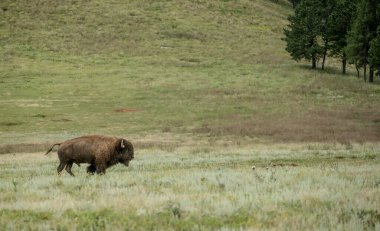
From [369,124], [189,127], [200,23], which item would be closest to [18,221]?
[189,127]

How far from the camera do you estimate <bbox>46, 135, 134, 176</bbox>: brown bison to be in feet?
52.2

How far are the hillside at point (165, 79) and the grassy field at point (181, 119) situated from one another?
0.94 feet

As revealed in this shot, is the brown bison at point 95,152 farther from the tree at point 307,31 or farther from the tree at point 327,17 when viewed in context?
the tree at point 327,17

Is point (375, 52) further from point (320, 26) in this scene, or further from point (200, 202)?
point (200, 202)

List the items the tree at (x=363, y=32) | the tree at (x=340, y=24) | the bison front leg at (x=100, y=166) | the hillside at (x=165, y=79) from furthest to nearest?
the tree at (x=340, y=24), the tree at (x=363, y=32), the hillside at (x=165, y=79), the bison front leg at (x=100, y=166)

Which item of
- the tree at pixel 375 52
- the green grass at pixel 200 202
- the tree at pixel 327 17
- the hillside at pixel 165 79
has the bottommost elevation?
the hillside at pixel 165 79

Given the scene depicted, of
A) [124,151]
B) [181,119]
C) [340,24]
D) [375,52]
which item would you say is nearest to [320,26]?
[340,24]

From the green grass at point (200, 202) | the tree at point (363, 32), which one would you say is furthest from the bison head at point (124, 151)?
the tree at point (363, 32)

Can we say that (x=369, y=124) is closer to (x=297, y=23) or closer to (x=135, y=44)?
(x=297, y=23)

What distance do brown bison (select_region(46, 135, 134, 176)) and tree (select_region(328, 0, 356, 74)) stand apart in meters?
61.8

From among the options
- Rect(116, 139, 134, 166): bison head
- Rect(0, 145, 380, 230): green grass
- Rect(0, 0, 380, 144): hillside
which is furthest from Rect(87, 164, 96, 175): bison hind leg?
Rect(0, 0, 380, 144): hillside

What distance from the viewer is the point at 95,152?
623 inches

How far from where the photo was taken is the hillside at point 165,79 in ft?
131

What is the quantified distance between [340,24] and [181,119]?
3903 centimetres
